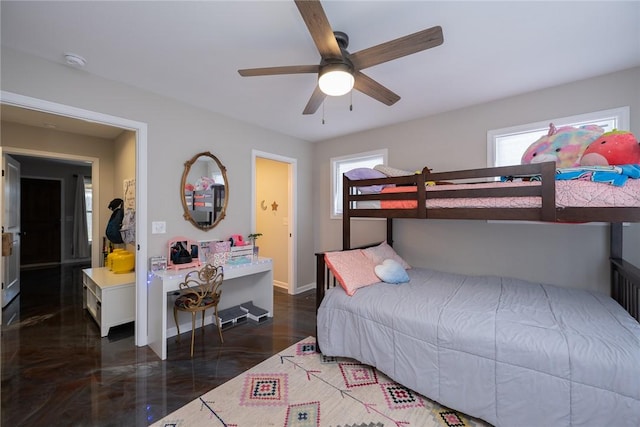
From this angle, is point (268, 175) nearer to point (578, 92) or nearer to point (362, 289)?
point (362, 289)

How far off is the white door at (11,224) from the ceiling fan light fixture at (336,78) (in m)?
4.25

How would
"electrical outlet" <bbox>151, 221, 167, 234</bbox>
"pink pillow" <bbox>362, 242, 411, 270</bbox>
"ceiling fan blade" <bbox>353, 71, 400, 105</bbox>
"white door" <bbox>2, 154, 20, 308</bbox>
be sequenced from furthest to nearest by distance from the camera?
"white door" <bbox>2, 154, 20, 308</bbox> < "pink pillow" <bbox>362, 242, 411, 270</bbox> < "electrical outlet" <bbox>151, 221, 167, 234</bbox> < "ceiling fan blade" <bbox>353, 71, 400, 105</bbox>

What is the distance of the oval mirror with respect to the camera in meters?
2.92

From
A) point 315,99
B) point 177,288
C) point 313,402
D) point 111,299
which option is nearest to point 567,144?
point 315,99

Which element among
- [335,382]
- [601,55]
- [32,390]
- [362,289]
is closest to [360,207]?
[362,289]

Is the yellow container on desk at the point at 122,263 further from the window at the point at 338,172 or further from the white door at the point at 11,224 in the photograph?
the window at the point at 338,172

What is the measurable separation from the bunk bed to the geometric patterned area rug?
0.14 m

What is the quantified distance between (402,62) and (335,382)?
2.58 metres

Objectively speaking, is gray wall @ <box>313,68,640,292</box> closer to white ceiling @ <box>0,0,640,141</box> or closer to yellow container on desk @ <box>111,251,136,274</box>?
white ceiling @ <box>0,0,640,141</box>

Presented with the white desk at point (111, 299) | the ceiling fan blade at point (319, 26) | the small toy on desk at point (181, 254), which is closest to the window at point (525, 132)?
the ceiling fan blade at point (319, 26)

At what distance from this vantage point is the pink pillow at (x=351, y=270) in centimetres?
238

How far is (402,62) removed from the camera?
2.11 metres

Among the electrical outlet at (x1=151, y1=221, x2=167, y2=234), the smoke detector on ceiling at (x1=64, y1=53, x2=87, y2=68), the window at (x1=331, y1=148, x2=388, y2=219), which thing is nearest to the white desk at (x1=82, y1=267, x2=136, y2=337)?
the electrical outlet at (x1=151, y1=221, x2=167, y2=234)

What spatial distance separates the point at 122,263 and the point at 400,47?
374cm
